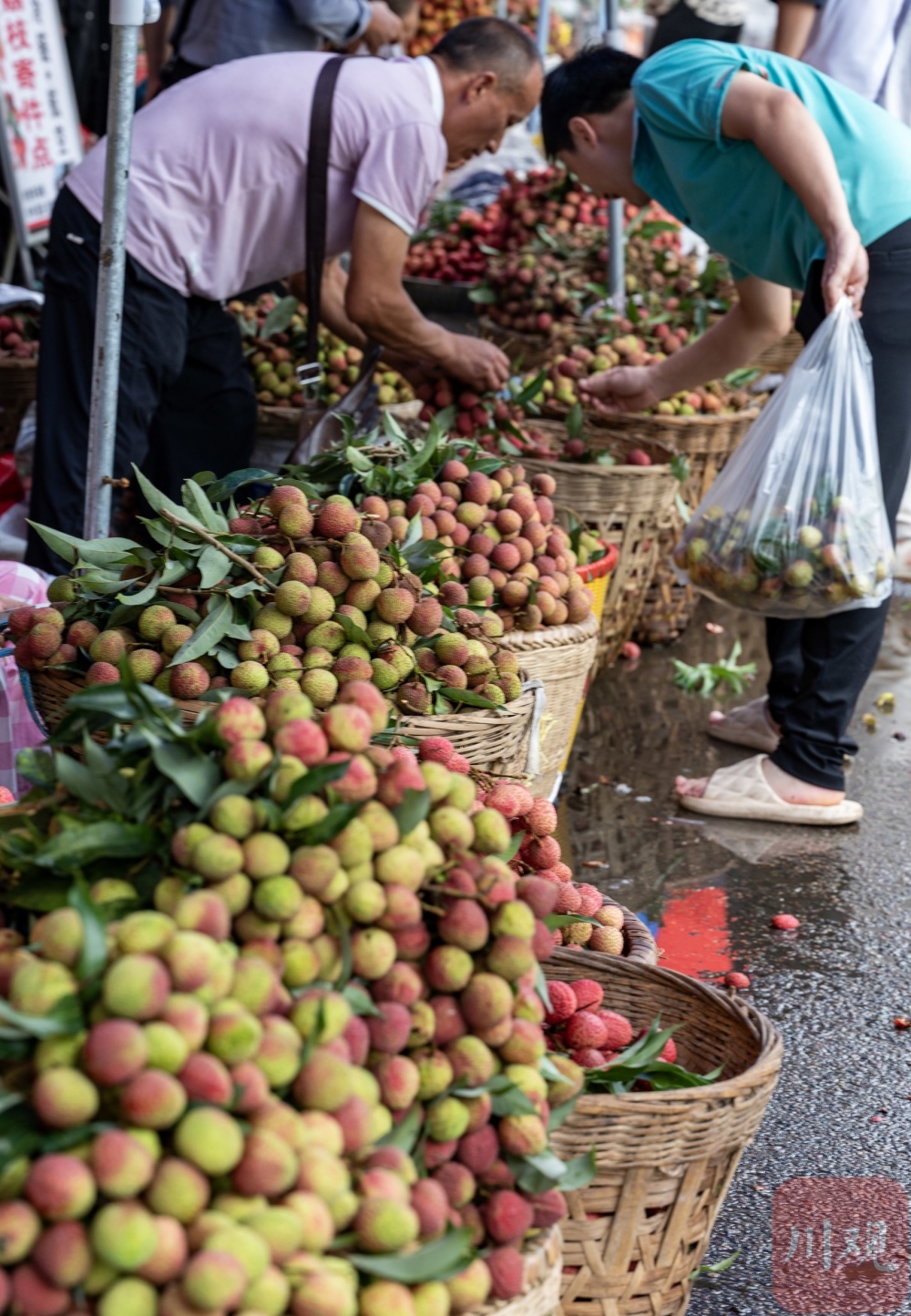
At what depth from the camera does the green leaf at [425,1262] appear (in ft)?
3.51

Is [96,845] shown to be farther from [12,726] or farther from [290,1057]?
[12,726]

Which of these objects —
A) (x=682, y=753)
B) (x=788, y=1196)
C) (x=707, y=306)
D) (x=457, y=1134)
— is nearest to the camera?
(x=457, y=1134)

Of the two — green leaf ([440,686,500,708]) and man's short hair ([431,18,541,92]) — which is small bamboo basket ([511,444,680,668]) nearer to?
man's short hair ([431,18,541,92])

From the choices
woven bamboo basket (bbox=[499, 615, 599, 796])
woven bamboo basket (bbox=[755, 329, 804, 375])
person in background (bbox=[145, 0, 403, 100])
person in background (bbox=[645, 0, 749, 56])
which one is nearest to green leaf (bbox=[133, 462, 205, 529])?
woven bamboo basket (bbox=[499, 615, 599, 796])

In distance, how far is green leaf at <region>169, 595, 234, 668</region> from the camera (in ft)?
6.55

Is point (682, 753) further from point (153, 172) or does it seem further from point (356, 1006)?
point (356, 1006)

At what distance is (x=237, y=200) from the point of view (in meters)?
3.13

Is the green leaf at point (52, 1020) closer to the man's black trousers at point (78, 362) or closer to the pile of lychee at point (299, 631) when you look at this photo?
the pile of lychee at point (299, 631)

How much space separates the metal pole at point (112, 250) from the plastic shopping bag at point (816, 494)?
4.86ft

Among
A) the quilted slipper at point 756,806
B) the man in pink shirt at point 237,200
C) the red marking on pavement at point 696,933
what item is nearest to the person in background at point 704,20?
the man in pink shirt at point 237,200

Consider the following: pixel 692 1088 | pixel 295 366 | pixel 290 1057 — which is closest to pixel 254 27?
pixel 295 366

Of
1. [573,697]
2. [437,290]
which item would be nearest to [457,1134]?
[573,697]

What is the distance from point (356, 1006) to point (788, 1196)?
1118mm

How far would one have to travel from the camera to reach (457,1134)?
48.0 inches
